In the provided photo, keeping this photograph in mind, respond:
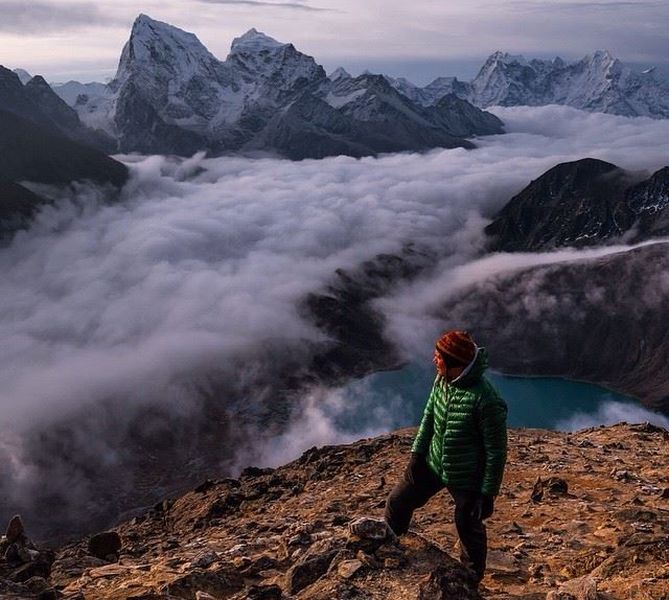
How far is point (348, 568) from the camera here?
8.85 meters

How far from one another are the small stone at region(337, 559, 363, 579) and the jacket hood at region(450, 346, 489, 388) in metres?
2.75

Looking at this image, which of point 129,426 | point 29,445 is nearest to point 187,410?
point 129,426

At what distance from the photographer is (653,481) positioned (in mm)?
17500

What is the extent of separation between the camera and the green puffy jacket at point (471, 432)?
8.66 m

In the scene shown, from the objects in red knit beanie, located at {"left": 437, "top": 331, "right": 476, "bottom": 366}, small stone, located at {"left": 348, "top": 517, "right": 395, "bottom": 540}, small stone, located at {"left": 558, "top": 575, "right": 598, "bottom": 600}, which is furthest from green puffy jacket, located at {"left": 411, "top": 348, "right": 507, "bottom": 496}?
small stone, located at {"left": 558, "top": 575, "right": 598, "bottom": 600}

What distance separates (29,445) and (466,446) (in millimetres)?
177378

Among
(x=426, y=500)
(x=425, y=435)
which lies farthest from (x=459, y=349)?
(x=426, y=500)

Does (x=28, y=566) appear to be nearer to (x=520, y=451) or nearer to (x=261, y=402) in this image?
(x=520, y=451)

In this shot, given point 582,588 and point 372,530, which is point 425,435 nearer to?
point 372,530

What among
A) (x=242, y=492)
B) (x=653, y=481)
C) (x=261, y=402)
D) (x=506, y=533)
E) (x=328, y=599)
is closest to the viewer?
(x=328, y=599)

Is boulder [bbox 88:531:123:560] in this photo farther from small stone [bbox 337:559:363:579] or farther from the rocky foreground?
small stone [bbox 337:559:363:579]

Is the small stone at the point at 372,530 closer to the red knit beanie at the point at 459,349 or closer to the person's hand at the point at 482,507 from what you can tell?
the person's hand at the point at 482,507

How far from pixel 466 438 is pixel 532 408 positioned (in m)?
186

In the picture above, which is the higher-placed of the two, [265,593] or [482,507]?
[482,507]
